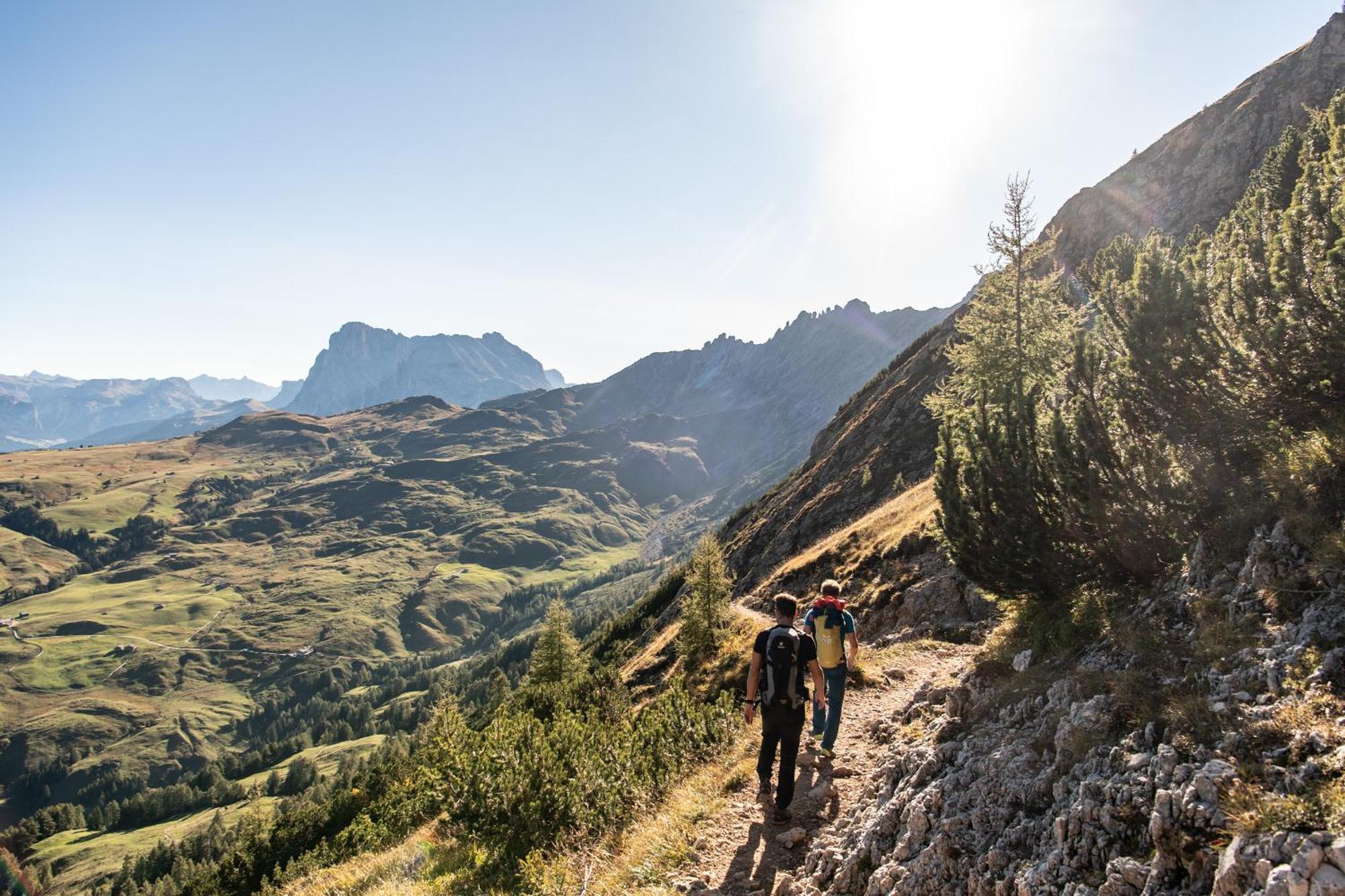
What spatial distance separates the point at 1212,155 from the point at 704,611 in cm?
8911

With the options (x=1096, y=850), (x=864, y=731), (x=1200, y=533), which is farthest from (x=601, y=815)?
(x=1200, y=533)

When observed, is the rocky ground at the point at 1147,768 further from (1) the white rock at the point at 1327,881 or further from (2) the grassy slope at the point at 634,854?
(2) the grassy slope at the point at 634,854

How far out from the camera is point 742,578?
77000 millimetres

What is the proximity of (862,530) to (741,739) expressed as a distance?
37104 millimetres

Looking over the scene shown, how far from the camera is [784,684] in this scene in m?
11.1

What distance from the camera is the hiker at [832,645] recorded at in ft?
44.6

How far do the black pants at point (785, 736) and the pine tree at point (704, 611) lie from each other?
3015 centimetres

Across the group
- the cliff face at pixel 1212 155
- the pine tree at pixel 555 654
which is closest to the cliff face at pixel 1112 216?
the cliff face at pixel 1212 155

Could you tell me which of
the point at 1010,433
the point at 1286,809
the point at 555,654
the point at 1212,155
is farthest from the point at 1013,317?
the point at 1212,155

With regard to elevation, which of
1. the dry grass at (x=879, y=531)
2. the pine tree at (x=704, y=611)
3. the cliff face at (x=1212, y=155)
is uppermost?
the cliff face at (x=1212, y=155)

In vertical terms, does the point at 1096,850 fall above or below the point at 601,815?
above

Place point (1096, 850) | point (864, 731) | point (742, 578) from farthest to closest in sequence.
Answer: point (742, 578), point (864, 731), point (1096, 850)

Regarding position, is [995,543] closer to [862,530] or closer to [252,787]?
[862,530]

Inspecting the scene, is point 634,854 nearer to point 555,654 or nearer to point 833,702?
point 833,702
